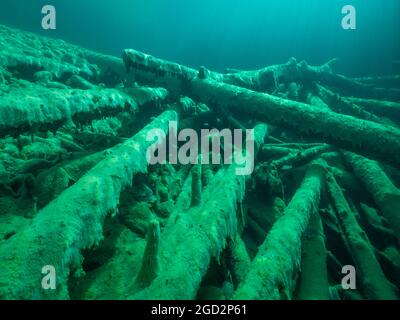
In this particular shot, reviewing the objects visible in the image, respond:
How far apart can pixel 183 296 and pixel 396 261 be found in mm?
2899

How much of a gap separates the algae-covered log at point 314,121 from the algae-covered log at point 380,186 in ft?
1.00

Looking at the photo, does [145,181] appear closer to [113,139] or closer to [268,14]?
[113,139]

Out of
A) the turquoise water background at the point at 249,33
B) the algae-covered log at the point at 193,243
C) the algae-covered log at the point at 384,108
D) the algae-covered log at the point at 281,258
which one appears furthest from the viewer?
the turquoise water background at the point at 249,33

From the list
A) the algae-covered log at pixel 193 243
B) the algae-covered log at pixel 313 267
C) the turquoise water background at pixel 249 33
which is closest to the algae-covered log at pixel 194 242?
the algae-covered log at pixel 193 243

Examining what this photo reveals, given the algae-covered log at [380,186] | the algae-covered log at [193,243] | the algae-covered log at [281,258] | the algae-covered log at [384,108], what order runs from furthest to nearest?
the algae-covered log at [384,108], the algae-covered log at [380,186], the algae-covered log at [281,258], the algae-covered log at [193,243]

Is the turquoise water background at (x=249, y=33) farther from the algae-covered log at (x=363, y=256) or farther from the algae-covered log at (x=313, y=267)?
the algae-covered log at (x=313, y=267)

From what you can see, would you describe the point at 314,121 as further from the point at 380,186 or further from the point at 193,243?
the point at 193,243

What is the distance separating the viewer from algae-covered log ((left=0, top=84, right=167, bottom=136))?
3.29 m

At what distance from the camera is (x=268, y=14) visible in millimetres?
35344

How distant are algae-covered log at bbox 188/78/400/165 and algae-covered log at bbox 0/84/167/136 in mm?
1706

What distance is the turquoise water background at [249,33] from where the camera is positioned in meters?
24.7

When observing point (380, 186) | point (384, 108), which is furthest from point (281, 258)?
point (384, 108)
